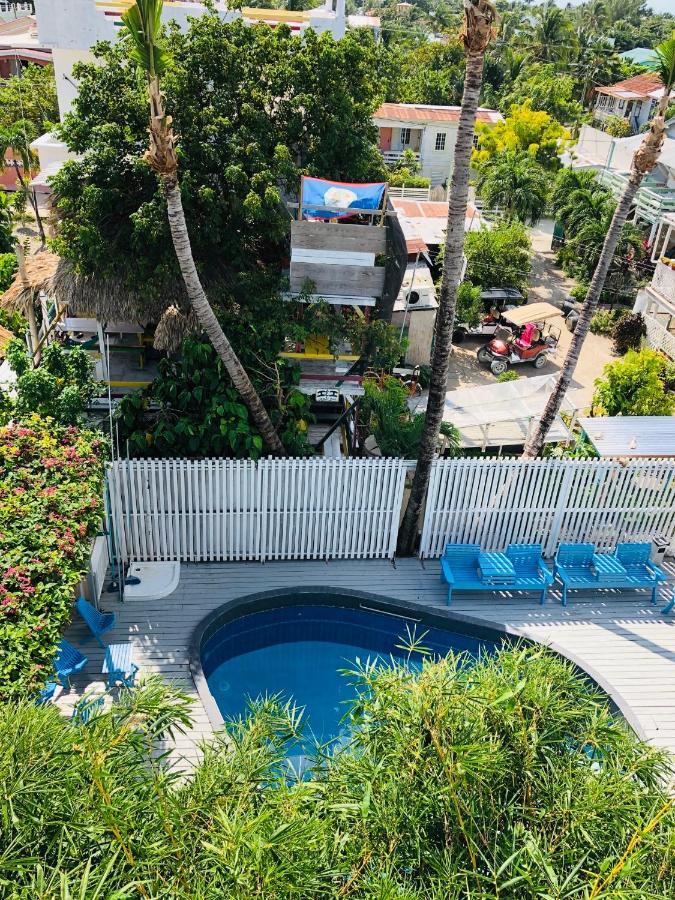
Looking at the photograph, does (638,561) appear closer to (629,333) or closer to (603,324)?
(629,333)

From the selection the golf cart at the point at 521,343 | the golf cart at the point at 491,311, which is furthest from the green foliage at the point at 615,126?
the golf cart at the point at 521,343

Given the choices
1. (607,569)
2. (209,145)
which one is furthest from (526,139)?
(607,569)

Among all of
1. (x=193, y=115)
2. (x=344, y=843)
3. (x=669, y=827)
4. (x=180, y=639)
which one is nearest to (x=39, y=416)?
(x=180, y=639)

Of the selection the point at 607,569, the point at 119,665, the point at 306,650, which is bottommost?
the point at 306,650

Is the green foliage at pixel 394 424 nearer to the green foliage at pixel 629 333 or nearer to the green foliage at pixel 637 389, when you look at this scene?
the green foliage at pixel 637 389

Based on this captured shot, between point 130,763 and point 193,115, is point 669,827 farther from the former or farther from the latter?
point 193,115

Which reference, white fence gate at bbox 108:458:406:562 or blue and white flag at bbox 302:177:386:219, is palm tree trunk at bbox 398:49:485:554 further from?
blue and white flag at bbox 302:177:386:219
